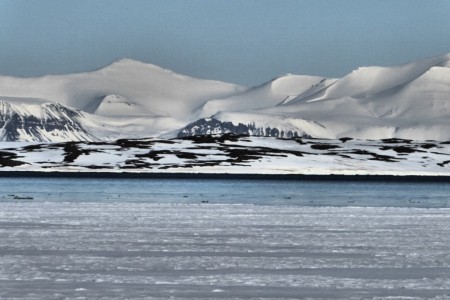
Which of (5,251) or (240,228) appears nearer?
(5,251)

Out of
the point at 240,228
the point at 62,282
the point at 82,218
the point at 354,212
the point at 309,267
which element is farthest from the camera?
the point at 354,212

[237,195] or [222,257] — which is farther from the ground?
[222,257]

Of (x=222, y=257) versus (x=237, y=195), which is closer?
(x=222, y=257)

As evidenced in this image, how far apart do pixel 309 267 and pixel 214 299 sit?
5.72 m

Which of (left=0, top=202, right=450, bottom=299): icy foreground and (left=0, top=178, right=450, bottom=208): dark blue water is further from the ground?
(left=0, top=202, right=450, bottom=299): icy foreground

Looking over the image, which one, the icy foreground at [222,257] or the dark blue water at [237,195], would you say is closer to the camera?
the icy foreground at [222,257]

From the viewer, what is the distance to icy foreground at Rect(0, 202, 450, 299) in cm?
2402

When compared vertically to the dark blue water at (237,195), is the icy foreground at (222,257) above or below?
above

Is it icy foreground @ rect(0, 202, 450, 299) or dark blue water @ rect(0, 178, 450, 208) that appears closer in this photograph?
icy foreground @ rect(0, 202, 450, 299)

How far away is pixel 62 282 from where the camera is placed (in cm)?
2492

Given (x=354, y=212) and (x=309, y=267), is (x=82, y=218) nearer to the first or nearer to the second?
(x=354, y=212)

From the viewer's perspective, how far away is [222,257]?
98.6 feet

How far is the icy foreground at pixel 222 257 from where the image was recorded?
24016 mm

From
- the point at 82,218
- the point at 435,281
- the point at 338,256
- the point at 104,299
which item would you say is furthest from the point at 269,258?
the point at 82,218
